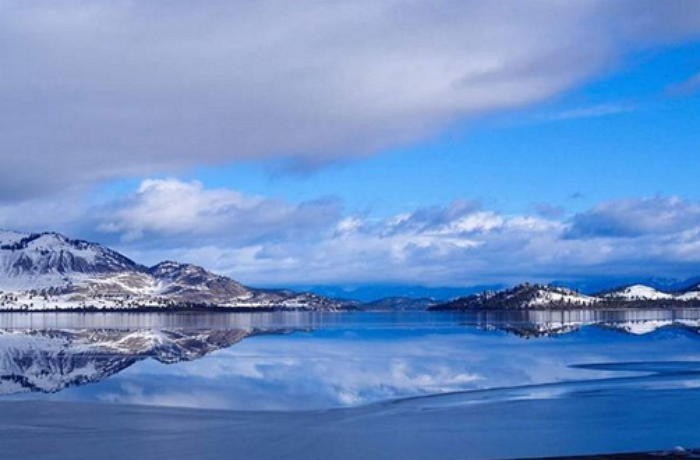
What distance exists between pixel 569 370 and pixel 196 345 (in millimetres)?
51444

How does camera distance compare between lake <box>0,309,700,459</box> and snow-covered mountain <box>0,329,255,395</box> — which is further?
snow-covered mountain <box>0,329,255,395</box>

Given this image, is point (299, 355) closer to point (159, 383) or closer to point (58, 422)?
point (159, 383)

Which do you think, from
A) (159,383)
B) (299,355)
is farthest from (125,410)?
(299,355)

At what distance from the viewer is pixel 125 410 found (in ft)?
144

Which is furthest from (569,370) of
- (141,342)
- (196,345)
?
(141,342)

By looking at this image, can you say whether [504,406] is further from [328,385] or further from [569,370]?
[569,370]

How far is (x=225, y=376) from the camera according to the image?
6272 centimetres

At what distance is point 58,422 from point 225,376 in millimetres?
23606

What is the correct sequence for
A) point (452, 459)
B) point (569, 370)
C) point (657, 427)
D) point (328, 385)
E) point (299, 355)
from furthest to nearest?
point (299, 355)
point (569, 370)
point (328, 385)
point (657, 427)
point (452, 459)

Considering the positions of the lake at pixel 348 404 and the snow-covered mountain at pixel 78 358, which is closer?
the lake at pixel 348 404

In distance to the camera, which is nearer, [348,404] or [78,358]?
[348,404]

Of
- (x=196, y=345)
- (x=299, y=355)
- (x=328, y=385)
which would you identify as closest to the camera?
(x=328, y=385)

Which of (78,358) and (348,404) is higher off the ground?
(78,358)

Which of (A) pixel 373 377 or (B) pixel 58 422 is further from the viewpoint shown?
(A) pixel 373 377
